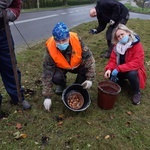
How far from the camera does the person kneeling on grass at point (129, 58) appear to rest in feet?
10.3

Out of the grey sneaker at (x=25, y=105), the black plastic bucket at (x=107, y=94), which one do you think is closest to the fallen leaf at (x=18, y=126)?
the grey sneaker at (x=25, y=105)

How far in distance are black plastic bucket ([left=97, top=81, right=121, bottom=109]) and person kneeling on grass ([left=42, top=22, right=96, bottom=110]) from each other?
0.21m

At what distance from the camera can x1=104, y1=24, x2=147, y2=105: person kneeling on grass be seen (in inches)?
123

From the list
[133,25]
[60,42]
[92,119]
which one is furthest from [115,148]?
[133,25]

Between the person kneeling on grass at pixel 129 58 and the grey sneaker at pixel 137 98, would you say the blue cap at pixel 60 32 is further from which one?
the grey sneaker at pixel 137 98

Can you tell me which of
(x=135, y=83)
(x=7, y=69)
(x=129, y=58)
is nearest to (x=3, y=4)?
(x=7, y=69)

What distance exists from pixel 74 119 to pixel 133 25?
6.16 m

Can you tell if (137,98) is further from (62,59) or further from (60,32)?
(60,32)

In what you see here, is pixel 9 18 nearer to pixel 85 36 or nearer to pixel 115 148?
pixel 115 148

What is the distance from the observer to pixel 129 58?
322cm

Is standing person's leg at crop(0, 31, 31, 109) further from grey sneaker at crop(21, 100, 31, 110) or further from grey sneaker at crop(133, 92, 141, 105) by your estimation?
grey sneaker at crop(133, 92, 141, 105)

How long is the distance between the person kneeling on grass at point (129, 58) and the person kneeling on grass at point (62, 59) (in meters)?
0.44

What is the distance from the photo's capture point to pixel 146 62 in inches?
185

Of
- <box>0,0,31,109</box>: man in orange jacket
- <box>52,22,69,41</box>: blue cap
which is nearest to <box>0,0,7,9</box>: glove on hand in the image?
<box>0,0,31,109</box>: man in orange jacket
